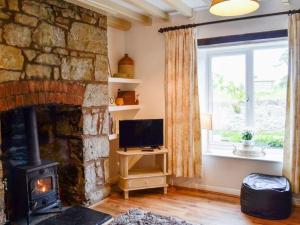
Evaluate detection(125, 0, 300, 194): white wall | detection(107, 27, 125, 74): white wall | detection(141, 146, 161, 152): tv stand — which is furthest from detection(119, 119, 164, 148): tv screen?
detection(107, 27, 125, 74): white wall

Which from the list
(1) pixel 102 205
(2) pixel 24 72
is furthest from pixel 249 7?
(1) pixel 102 205

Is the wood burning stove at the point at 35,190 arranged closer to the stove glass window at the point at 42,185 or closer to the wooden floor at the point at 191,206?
the stove glass window at the point at 42,185

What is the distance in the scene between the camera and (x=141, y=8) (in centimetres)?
350

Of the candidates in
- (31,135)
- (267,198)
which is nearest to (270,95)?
(267,198)

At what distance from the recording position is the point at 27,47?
2.68 m

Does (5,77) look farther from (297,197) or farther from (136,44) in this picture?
(297,197)

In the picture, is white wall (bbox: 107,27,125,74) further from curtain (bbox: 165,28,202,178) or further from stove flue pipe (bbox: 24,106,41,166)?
stove flue pipe (bbox: 24,106,41,166)

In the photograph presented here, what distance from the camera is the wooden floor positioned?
2986 millimetres

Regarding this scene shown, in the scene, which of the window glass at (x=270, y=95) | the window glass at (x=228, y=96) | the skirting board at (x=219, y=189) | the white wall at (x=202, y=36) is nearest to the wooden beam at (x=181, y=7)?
the white wall at (x=202, y=36)

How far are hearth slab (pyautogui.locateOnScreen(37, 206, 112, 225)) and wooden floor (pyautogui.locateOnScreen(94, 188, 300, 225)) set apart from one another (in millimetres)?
413

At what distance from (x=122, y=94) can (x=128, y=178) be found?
131 cm

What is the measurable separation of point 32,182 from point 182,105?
211 cm

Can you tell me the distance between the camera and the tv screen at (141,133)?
3.76m

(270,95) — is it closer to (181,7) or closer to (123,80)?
(181,7)
